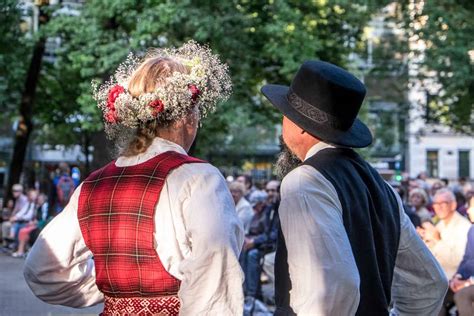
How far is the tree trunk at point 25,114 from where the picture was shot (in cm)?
2323

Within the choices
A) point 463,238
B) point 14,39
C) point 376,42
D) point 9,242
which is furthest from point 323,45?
point 463,238

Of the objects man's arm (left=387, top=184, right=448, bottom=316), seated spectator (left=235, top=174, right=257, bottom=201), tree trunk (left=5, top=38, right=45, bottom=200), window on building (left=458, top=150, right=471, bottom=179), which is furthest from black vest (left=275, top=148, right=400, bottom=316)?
window on building (left=458, top=150, right=471, bottom=179)

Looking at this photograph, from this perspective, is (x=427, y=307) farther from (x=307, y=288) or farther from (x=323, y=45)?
(x=323, y=45)

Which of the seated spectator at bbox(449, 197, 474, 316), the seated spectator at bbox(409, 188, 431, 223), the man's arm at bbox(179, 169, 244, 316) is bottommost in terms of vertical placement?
the seated spectator at bbox(409, 188, 431, 223)

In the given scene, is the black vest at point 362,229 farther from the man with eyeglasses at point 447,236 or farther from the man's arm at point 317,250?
the man with eyeglasses at point 447,236

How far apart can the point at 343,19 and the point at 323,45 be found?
105 cm

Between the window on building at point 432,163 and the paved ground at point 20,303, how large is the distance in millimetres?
43677

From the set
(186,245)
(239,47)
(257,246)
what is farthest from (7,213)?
(186,245)

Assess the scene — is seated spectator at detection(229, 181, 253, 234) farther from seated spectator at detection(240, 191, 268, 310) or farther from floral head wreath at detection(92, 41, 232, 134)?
floral head wreath at detection(92, 41, 232, 134)

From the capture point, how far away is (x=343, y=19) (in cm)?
2316

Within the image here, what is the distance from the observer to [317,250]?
2.92 m

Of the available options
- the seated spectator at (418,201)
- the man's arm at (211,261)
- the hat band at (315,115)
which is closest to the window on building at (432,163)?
the seated spectator at (418,201)

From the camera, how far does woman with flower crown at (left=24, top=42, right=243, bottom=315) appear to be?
306 centimetres

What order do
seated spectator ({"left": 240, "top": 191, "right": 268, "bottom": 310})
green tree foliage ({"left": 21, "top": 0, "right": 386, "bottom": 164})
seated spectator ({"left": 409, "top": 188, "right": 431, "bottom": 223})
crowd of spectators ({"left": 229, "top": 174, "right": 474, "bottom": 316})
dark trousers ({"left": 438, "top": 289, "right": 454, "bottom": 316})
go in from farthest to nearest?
green tree foliage ({"left": 21, "top": 0, "right": 386, "bottom": 164})
seated spectator ({"left": 240, "top": 191, "right": 268, "bottom": 310})
seated spectator ({"left": 409, "top": 188, "right": 431, "bottom": 223})
dark trousers ({"left": 438, "top": 289, "right": 454, "bottom": 316})
crowd of spectators ({"left": 229, "top": 174, "right": 474, "bottom": 316})
